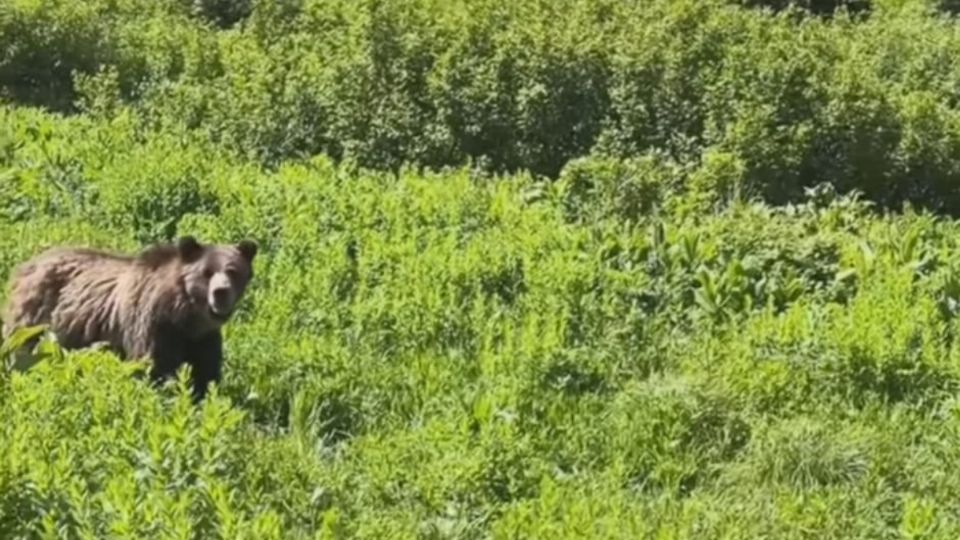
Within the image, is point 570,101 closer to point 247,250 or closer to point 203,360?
point 247,250

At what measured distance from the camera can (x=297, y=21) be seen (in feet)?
49.8

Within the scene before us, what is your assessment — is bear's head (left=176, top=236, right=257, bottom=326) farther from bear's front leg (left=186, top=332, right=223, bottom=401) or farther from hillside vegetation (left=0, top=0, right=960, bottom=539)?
hillside vegetation (left=0, top=0, right=960, bottom=539)

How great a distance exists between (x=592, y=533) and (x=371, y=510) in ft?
2.91

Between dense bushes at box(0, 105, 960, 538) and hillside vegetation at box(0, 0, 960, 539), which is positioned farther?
hillside vegetation at box(0, 0, 960, 539)

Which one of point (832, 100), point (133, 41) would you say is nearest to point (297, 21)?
point (133, 41)

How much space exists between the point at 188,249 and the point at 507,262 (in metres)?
2.41

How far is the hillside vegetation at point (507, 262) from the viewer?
6043mm

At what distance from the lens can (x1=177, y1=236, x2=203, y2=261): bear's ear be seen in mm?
7219

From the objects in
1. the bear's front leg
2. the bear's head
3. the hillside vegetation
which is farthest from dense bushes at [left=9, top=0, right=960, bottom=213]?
the bear's front leg

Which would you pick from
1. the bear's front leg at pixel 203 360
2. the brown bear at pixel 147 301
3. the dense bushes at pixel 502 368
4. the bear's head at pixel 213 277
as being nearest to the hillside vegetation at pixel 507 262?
the dense bushes at pixel 502 368

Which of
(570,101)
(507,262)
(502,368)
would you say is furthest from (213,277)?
(570,101)

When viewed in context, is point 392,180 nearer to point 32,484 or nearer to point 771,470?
point 771,470

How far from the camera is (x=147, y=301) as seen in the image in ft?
23.8

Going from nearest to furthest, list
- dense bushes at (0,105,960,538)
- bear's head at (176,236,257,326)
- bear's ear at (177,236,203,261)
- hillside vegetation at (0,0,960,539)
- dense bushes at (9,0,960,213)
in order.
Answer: dense bushes at (0,105,960,538) < hillside vegetation at (0,0,960,539) < bear's head at (176,236,257,326) < bear's ear at (177,236,203,261) < dense bushes at (9,0,960,213)
